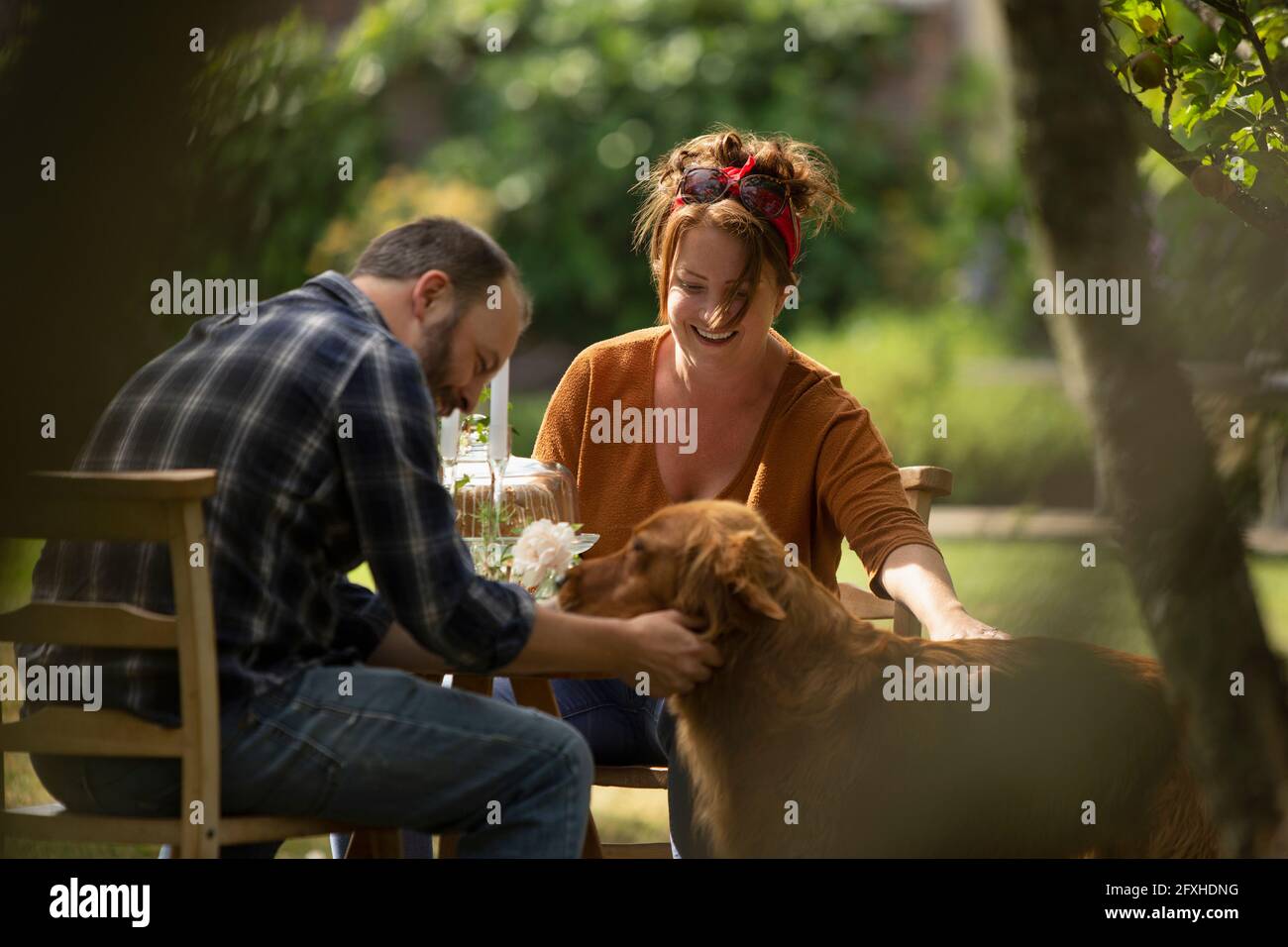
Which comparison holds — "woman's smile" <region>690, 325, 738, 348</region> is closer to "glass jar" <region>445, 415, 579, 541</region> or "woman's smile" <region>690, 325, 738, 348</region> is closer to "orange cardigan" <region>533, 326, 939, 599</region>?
"orange cardigan" <region>533, 326, 939, 599</region>

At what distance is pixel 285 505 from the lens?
7.26 ft

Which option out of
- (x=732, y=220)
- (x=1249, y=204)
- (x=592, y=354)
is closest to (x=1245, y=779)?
(x=1249, y=204)

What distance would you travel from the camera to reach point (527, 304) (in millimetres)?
2600

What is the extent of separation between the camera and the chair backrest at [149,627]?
81.3 inches

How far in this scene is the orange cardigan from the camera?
3.24 metres

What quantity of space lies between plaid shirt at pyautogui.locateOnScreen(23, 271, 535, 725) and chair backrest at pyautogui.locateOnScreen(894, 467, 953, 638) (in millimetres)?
1473

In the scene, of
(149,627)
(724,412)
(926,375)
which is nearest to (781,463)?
(724,412)

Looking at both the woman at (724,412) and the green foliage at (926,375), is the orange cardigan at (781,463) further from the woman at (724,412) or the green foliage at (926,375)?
the green foliage at (926,375)

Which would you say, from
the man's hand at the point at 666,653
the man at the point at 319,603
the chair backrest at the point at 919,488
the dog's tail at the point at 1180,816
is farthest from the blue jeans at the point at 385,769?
the chair backrest at the point at 919,488

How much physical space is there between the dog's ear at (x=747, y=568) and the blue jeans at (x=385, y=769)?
1.49 feet

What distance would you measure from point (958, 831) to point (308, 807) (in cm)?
124

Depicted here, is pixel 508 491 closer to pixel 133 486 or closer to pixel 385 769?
pixel 385 769

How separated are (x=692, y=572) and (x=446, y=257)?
2.48 feet

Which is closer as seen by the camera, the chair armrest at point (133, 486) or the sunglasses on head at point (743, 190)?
the chair armrest at point (133, 486)
